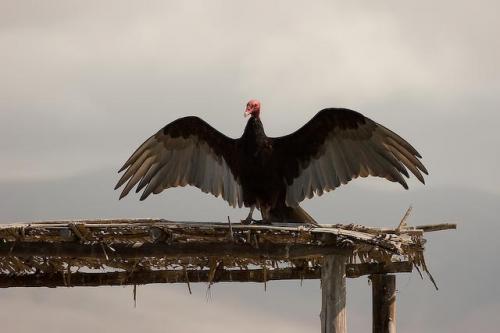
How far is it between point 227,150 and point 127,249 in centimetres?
247

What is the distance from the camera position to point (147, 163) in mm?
12102

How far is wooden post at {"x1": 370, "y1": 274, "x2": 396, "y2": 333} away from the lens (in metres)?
11.7

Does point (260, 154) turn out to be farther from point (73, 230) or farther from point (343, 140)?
point (73, 230)

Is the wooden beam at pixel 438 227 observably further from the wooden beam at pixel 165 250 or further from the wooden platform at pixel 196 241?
the wooden beam at pixel 165 250

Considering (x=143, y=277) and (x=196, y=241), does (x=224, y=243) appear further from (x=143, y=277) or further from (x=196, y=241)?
(x=143, y=277)

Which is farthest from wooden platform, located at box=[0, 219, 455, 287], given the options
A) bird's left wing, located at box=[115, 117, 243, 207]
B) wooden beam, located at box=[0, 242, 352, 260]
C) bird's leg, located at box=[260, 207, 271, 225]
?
bird's left wing, located at box=[115, 117, 243, 207]

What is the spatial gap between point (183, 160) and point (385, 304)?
2809 mm

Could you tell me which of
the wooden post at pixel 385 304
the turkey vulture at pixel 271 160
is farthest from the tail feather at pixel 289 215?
the wooden post at pixel 385 304

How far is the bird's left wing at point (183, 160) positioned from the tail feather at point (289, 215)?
686 mm

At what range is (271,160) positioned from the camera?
11.3m

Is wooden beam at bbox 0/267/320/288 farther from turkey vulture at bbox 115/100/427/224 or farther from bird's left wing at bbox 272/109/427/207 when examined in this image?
bird's left wing at bbox 272/109/427/207

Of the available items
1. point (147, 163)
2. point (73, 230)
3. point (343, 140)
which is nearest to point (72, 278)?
point (147, 163)

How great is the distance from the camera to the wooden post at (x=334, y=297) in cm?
969

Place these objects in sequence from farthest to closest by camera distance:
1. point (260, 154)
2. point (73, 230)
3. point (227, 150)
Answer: point (227, 150), point (260, 154), point (73, 230)
